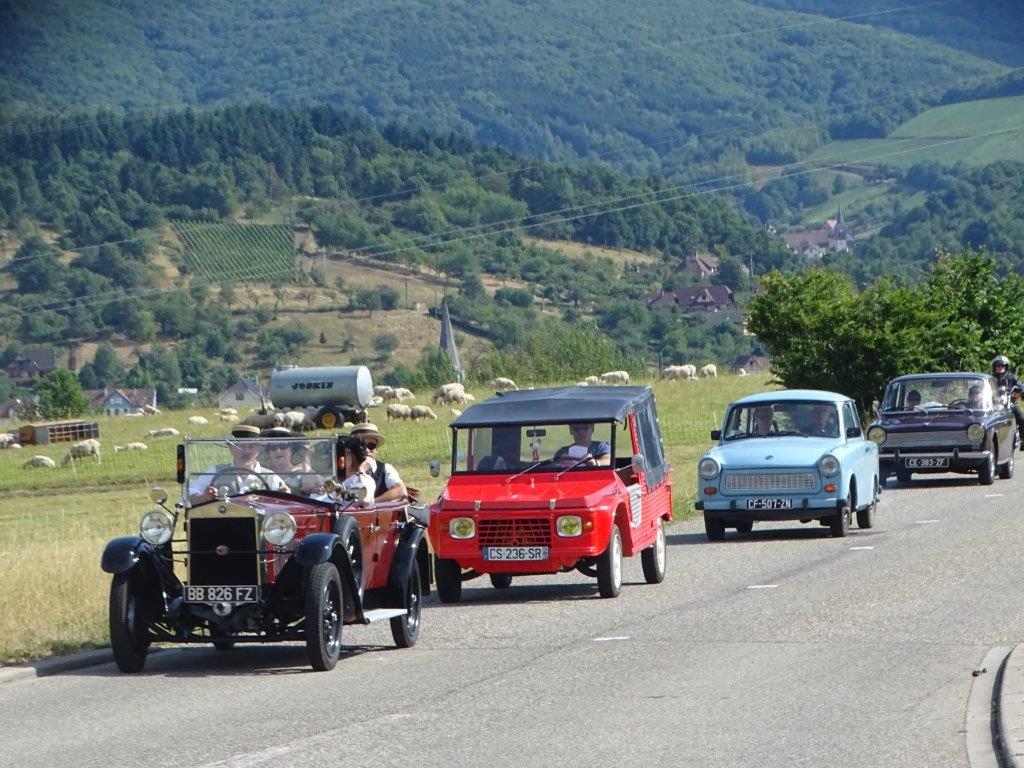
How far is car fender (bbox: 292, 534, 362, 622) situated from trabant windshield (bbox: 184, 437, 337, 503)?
2.86ft

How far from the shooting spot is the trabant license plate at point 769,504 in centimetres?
2153

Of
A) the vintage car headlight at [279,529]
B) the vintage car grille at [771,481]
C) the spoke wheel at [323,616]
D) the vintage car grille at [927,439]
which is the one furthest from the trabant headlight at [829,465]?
the vintage car headlight at [279,529]

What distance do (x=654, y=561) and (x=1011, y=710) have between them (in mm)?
8110

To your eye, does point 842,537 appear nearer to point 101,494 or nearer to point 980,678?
point 980,678

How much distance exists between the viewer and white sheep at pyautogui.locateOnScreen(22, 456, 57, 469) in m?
58.6

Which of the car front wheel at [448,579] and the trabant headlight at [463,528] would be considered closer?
the trabant headlight at [463,528]

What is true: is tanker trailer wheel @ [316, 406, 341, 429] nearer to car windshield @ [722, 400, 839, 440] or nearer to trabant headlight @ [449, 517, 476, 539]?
car windshield @ [722, 400, 839, 440]

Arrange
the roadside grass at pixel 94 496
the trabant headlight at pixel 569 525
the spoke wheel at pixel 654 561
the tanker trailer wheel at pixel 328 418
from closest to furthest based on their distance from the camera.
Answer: the roadside grass at pixel 94 496 → the trabant headlight at pixel 569 525 → the spoke wheel at pixel 654 561 → the tanker trailer wheel at pixel 328 418

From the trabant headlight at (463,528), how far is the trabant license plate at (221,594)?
417 cm

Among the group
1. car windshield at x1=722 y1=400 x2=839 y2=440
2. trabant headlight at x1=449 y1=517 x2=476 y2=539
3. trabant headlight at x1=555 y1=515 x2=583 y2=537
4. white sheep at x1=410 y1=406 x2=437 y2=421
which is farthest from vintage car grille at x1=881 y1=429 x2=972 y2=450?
white sheep at x1=410 y1=406 x2=437 y2=421

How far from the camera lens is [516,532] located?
53.2 ft

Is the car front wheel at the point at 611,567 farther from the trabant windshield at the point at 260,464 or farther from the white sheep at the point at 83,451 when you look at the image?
the white sheep at the point at 83,451

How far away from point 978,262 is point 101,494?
2390cm

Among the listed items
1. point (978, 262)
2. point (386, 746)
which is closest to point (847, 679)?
point (386, 746)
